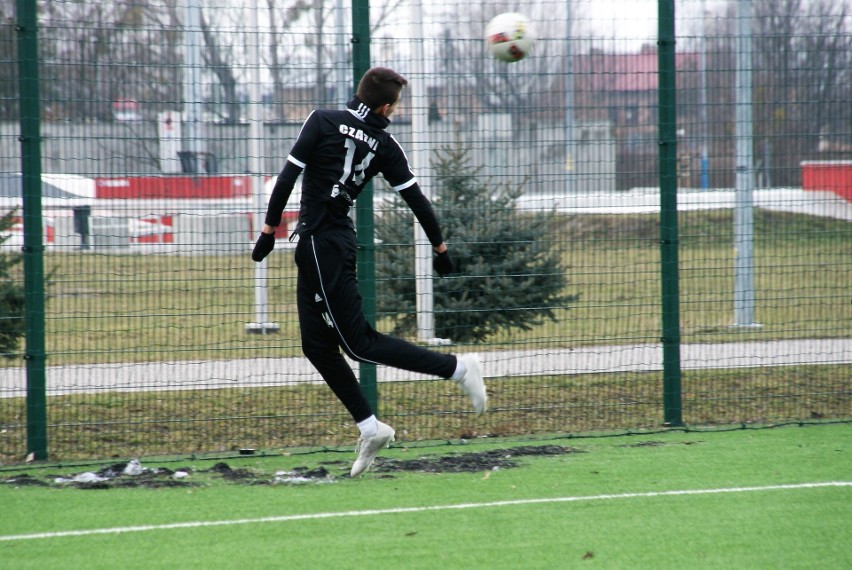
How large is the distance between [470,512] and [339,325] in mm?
1238

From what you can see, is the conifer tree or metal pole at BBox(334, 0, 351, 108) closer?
metal pole at BBox(334, 0, 351, 108)

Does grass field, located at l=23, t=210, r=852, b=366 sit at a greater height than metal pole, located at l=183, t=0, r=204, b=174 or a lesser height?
lesser

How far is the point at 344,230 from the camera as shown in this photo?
5570 millimetres

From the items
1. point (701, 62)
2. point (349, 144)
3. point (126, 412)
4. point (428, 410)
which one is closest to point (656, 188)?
point (701, 62)

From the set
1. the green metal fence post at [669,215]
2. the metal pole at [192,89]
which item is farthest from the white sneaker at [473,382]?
the metal pole at [192,89]

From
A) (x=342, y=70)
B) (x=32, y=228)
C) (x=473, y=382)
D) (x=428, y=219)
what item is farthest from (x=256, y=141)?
(x=473, y=382)

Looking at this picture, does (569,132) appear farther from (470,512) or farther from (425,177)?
(470,512)

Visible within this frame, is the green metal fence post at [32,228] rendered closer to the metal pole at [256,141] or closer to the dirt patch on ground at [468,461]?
the metal pole at [256,141]

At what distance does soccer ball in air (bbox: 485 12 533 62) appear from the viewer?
665 cm

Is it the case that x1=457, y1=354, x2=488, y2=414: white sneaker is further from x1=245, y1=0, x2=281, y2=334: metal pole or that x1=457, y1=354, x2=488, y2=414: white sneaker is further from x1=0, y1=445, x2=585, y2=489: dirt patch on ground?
x1=245, y1=0, x2=281, y2=334: metal pole

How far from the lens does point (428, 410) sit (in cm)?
779

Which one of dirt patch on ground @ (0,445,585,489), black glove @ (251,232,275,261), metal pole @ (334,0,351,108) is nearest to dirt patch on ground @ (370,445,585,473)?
dirt patch on ground @ (0,445,585,489)

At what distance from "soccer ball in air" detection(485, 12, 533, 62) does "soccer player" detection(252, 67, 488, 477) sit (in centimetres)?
134

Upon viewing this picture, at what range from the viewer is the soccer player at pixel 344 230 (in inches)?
214
